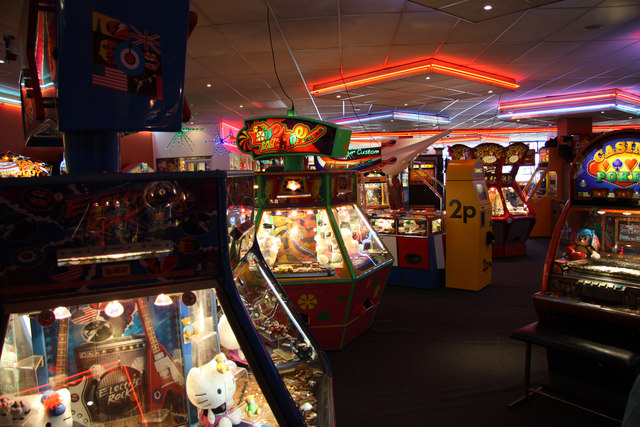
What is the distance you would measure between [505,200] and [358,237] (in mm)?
5114

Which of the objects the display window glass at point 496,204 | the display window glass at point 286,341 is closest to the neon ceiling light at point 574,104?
the display window glass at point 496,204

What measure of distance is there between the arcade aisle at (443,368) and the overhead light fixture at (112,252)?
233 centimetres

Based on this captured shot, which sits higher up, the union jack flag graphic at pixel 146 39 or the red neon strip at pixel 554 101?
the red neon strip at pixel 554 101

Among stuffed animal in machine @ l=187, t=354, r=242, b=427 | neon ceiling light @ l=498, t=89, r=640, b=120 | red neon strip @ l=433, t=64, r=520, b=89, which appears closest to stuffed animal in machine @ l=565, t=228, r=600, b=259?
stuffed animal in machine @ l=187, t=354, r=242, b=427

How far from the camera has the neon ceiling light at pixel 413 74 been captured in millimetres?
6207

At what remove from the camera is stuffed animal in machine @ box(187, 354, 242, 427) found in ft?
4.46

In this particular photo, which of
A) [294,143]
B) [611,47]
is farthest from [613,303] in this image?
[611,47]

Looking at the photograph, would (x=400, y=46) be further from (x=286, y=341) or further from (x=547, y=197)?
Answer: (x=547, y=197)

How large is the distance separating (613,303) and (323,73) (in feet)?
17.3

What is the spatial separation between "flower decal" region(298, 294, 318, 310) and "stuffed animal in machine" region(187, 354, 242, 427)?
8.11 feet

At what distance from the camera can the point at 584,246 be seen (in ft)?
11.1

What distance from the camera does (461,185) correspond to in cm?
588

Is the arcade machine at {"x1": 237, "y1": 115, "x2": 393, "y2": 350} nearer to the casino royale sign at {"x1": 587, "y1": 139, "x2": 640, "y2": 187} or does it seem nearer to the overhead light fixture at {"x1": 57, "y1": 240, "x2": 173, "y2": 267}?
the casino royale sign at {"x1": 587, "y1": 139, "x2": 640, "y2": 187}

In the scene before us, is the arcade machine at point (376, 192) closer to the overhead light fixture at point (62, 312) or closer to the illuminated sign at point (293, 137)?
the illuminated sign at point (293, 137)
